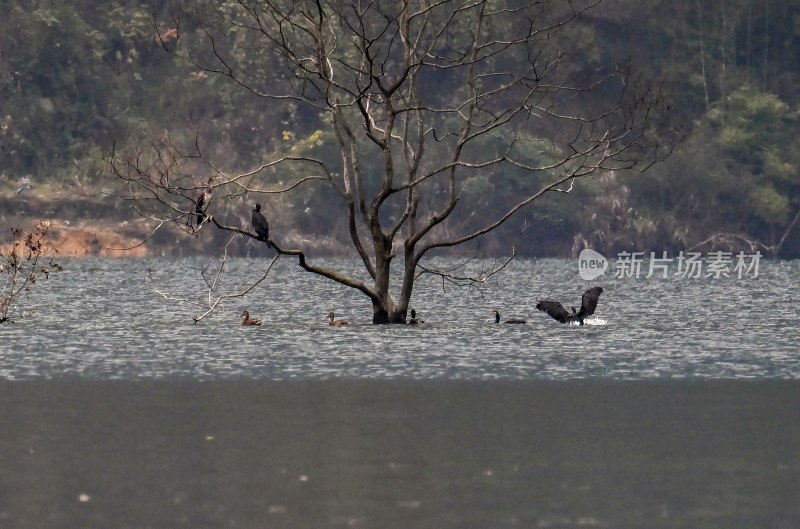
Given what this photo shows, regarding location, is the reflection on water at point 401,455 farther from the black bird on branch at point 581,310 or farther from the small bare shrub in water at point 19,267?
the black bird on branch at point 581,310

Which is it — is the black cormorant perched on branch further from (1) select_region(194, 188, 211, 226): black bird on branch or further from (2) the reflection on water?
(2) the reflection on water

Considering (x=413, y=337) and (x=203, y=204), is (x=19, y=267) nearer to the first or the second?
(x=203, y=204)

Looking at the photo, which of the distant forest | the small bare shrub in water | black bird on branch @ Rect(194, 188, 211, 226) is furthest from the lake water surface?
the distant forest

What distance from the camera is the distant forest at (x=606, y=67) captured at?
98875 millimetres

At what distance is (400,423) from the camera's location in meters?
21.3

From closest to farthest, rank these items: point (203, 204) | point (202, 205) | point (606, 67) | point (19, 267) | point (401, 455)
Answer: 1. point (401, 455)
2. point (202, 205)
3. point (203, 204)
4. point (19, 267)
5. point (606, 67)

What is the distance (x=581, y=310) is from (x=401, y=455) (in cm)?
2077

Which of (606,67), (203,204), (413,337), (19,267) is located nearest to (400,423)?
(413,337)

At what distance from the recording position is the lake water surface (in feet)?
51.4

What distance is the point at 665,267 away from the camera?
83688mm

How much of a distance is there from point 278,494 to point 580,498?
99.9 inches

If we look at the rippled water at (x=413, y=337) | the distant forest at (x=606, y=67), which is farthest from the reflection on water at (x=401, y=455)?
the distant forest at (x=606, y=67)

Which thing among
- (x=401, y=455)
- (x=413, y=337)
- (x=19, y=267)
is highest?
(x=19, y=267)

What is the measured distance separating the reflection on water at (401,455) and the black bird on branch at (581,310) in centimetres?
1250
